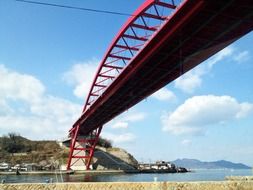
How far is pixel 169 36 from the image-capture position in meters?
30.3

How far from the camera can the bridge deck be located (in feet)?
85.9

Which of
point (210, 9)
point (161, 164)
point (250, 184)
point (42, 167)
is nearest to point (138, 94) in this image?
point (210, 9)

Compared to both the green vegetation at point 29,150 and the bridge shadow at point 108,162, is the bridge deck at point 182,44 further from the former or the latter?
the green vegetation at point 29,150

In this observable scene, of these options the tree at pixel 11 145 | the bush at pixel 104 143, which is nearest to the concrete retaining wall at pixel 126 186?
the bush at pixel 104 143

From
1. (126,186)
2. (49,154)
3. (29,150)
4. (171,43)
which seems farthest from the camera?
(29,150)

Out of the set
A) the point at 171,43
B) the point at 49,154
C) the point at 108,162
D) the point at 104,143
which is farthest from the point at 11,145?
the point at 171,43

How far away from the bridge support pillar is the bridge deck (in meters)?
28.7

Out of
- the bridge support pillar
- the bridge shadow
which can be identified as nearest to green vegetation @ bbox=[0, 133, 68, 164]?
the bridge shadow

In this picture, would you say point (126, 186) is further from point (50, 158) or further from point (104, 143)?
point (104, 143)

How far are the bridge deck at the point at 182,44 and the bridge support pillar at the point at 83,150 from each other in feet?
94.2

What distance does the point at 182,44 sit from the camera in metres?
32.8

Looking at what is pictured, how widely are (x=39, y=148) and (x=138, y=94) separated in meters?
69.6

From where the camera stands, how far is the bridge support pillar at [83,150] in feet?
258

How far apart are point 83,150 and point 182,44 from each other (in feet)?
178
